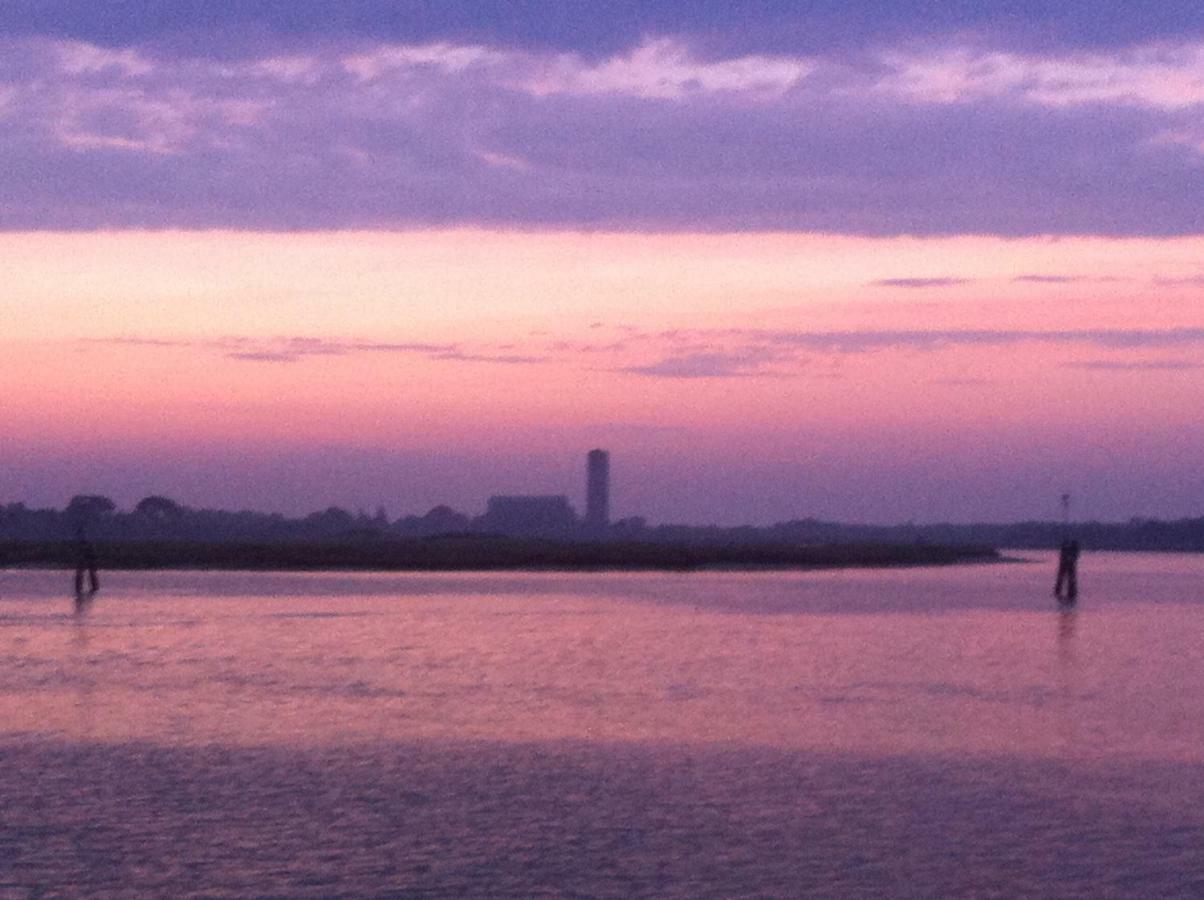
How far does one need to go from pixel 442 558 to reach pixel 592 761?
84690 mm

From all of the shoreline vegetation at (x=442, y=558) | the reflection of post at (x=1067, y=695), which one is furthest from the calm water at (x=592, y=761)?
the shoreline vegetation at (x=442, y=558)

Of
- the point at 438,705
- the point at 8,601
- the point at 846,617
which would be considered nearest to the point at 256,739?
Answer: the point at 438,705

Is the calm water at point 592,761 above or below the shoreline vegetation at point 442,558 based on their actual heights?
below

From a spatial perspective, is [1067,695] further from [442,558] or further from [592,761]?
[442,558]

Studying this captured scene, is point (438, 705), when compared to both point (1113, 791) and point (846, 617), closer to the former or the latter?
point (1113, 791)

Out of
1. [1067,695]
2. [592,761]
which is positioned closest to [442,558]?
[1067,695]

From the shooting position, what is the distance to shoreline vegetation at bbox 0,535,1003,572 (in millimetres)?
95062

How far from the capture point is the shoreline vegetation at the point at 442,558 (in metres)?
95.1

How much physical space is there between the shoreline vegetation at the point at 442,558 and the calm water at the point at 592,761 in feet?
171

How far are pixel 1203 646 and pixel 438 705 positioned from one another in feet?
74.9

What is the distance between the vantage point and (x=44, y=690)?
27.8 metres

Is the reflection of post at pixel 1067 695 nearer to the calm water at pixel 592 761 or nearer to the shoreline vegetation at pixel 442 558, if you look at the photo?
the calm water at pixel 592 761

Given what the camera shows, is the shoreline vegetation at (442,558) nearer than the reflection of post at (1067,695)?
No

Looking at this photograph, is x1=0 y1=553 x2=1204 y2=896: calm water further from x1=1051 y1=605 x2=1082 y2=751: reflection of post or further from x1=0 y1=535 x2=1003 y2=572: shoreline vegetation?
x1=0 y1=535 x2=1003 y2=572: shoreline vegetation
